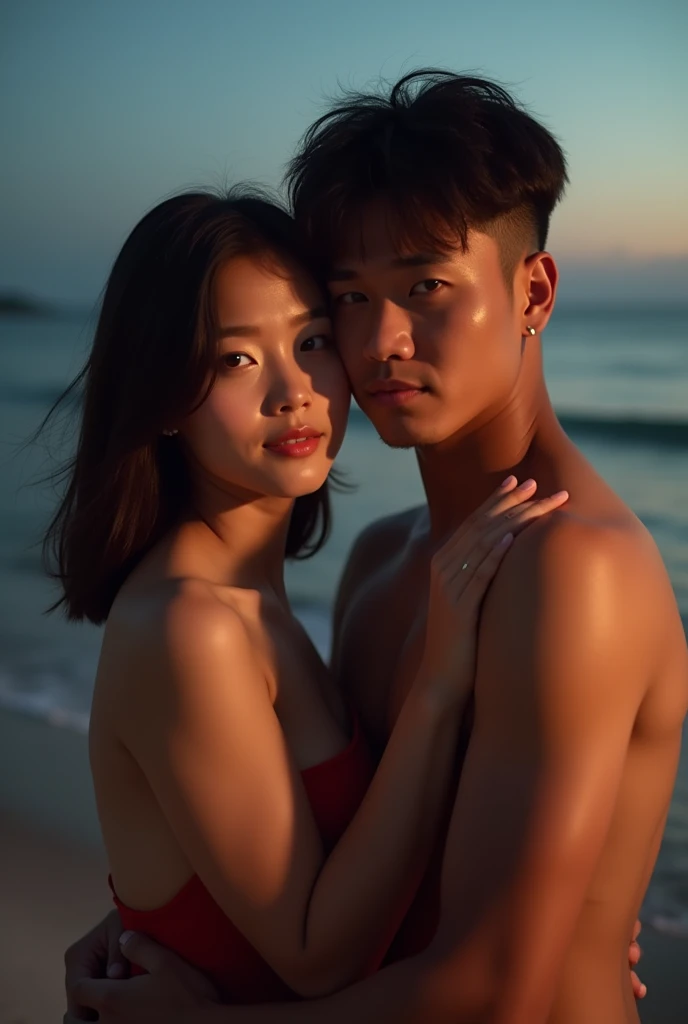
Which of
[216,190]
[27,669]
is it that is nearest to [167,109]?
[27,669]

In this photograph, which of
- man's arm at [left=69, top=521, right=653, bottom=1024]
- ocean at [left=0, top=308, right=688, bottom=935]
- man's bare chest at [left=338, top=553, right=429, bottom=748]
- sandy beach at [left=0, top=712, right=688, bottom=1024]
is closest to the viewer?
man's arm at [left=69, top=521, right=653, bottom=1024]

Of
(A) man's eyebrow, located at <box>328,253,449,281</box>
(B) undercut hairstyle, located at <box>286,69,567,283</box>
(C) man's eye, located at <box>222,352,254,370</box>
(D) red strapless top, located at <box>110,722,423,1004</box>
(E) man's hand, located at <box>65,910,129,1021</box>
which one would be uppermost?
(B) undercut hairstyle, located at <box>286,69,567,283</box>

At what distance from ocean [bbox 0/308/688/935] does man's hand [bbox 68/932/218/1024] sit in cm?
189

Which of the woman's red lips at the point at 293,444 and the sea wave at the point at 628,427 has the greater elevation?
the woman's red lips at the point at 293,444

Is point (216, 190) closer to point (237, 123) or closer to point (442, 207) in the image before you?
point (442, 207)

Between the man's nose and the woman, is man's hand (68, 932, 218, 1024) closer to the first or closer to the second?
the woman

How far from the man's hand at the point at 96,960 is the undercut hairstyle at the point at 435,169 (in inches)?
59.5

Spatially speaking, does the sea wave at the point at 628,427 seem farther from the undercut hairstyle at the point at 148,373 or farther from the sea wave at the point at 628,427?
the undercut hairstyle at the point at 148,373

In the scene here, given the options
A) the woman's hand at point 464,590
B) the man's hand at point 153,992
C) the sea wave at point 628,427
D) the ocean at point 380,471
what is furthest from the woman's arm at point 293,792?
the sea wave at point 628,427

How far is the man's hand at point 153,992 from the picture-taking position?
214 cm

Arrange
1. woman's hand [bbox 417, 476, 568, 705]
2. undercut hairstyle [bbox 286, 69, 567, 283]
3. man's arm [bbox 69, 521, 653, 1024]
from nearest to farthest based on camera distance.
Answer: man's arm [bbox 69, 521, 653, 1024] → woman's hand [bbox 417, 476, 568, 705] → undercut hairstyle [bbox 286, 69, 567, 283]

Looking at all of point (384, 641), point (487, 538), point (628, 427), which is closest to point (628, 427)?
point (628, 427)

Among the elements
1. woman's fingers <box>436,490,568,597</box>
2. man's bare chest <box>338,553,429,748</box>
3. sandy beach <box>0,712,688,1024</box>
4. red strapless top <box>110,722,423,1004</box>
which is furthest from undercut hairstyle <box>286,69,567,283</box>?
sandy beach <box>0,712,688,1024</box>

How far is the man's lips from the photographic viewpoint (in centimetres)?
A: 216
